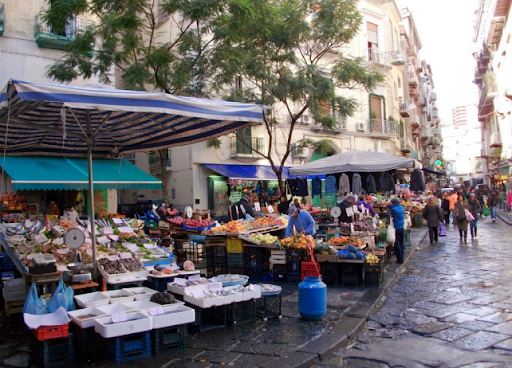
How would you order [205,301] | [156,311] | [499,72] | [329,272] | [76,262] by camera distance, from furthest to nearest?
[499,72] → [329,272] → [76,262] → [205,301] → [156,311]

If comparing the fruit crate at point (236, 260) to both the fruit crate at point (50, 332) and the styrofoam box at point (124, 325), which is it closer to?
the styrofoam box at point (124, 325)

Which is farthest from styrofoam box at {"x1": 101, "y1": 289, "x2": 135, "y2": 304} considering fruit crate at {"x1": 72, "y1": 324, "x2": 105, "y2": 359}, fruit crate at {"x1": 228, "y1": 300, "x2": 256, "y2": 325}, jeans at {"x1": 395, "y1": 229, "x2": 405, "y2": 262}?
jeans at {"x1": 395, "y1": 229, "x2": 405, "y2": 262}

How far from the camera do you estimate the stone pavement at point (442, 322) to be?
4.66 metres

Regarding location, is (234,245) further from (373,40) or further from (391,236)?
(373,40)

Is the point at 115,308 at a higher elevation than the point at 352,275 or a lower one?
higher

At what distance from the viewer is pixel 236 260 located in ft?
29.6

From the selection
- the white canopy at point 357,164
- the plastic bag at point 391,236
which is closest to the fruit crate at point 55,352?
the plastic bag at point 391,236

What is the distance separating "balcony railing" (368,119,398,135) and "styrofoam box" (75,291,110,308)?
24.5 metres

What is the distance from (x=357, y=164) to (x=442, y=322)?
6.94 m

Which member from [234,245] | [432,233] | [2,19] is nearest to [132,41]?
[2,19]

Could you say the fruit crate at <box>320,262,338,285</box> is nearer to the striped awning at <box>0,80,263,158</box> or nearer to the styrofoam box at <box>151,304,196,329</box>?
the striped awning at <box>0,80,263,158</box>

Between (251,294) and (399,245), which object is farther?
(399,245)

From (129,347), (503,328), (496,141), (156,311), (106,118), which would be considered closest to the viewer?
(129,347)

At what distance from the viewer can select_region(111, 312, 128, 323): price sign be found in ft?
14.6
